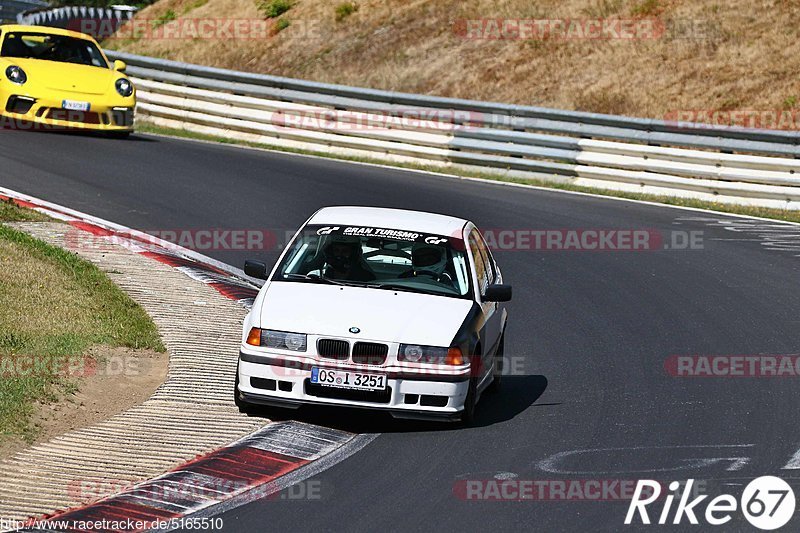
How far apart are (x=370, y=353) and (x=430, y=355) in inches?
15.5

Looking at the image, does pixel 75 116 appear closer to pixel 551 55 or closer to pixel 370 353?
pixel 551 55

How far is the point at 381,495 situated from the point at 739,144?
44.2 feet

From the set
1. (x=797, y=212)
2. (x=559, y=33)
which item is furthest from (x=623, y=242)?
(x=559, y=33)

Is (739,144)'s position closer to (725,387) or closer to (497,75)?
(497,75)

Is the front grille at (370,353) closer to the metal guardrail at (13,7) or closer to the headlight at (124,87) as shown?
the headlight at (124,87)

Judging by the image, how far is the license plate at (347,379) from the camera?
27.6ft

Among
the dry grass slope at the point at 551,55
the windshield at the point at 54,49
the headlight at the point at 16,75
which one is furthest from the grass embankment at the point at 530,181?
the dry grass slope at the point at 551,55

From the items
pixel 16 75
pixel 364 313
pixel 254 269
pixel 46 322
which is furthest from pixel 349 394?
pixel 16 75

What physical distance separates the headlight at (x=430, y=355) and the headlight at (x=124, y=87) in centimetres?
1314

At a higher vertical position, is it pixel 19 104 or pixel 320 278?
pixel 19 104

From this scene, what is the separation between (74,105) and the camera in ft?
65.6

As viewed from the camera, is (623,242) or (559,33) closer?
(623,242)

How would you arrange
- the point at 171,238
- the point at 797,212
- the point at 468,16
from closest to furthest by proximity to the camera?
the point at 171,238 → the point at 797,212 → the point at 468,16

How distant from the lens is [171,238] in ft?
48.6
